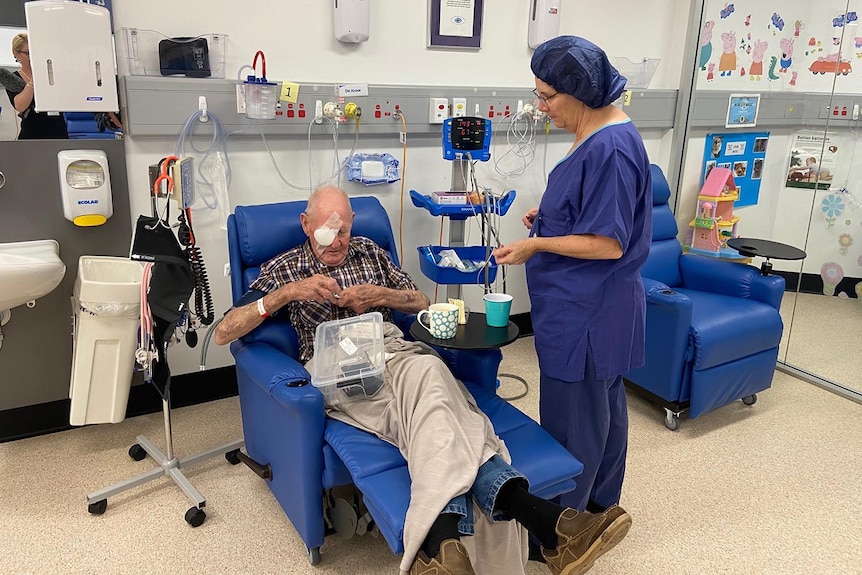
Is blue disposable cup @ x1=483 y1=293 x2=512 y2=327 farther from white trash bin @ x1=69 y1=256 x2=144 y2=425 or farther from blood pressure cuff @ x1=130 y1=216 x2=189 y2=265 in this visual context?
white trash bin @ x1=69 y1=256 x2=144 y2=425

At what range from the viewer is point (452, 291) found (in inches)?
122

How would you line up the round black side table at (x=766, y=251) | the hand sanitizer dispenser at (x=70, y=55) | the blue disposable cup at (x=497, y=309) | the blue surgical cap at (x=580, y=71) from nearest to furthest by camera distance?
1. the blue surgical cap at (x=580, y=71)
2. the blue disposable cup at (x=497, y=309)
3. the hand sanitizer dispenser at (x=70, y=55)
4. the round black side table at (x=766, y=251)

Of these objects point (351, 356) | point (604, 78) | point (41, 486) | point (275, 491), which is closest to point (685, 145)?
point (604, 78)

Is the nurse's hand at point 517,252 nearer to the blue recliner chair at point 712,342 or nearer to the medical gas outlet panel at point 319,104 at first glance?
the blue recliner chair at point 712,342

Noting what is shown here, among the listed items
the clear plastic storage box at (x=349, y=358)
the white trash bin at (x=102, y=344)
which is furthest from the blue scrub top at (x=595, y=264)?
the white trash bin at (x=102, y=344)

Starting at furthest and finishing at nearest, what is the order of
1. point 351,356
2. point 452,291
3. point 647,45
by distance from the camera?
1. point 647,45
2. point 452,291
3. point 351,356

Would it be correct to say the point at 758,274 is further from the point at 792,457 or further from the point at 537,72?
the point at 537,72

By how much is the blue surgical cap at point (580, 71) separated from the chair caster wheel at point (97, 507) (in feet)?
6.22

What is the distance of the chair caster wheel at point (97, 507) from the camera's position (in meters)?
2.07

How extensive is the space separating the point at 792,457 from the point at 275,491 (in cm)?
199

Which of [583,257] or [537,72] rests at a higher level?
[537,72]

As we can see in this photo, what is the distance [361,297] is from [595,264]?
2.57 ft

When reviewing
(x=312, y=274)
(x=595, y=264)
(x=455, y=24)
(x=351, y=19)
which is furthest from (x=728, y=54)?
(x=312, y=274)

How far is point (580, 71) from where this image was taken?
64.1 inches
